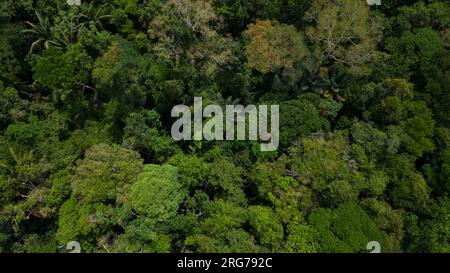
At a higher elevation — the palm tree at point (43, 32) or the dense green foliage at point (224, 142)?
the palm tree at point (43, 32)

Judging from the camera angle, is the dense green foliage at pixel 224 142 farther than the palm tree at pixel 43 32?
No

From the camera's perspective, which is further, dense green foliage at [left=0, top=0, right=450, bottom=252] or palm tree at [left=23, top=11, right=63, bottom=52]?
palm tree at [left=23, top=11, right=63, bottom=52]

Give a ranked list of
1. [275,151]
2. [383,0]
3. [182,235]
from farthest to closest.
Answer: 1. [383,0]
2. [275,151]
3. [182,235]

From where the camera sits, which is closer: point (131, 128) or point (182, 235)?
point (182, 235)

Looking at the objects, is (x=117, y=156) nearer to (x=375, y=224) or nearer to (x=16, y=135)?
(x=16, y=135)

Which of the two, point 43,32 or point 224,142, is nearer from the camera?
point 224,142

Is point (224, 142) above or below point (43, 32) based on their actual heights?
below

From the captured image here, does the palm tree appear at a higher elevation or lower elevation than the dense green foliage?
higher
